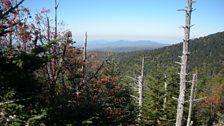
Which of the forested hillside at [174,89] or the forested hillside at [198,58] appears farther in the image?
the forested hillside at [198,58]

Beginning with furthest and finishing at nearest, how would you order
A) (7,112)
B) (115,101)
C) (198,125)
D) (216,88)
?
(216,88) → (198,125) → (115,101) → (7,112)

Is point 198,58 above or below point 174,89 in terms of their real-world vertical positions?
above

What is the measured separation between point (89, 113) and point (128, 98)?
7.18 meters

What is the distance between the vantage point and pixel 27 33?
280 inches

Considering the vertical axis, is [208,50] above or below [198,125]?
above

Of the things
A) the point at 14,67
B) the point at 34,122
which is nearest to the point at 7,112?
the point at 34,122

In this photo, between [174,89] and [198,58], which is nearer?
[174,89]

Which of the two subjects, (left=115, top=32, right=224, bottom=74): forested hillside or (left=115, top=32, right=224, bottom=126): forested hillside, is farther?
(left=115, top=32, right=224, bottom=74): forested hillside

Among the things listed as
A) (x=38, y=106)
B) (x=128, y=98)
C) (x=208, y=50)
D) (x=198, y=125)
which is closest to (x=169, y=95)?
(x=128, y=98)

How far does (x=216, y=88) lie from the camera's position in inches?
2152

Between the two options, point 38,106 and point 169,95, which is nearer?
point 38,106

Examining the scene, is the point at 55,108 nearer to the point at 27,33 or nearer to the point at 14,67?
the point at 14,67

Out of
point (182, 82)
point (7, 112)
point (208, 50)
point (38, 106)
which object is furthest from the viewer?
point (208, 50)

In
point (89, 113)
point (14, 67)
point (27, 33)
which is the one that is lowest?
point (89, 113)
